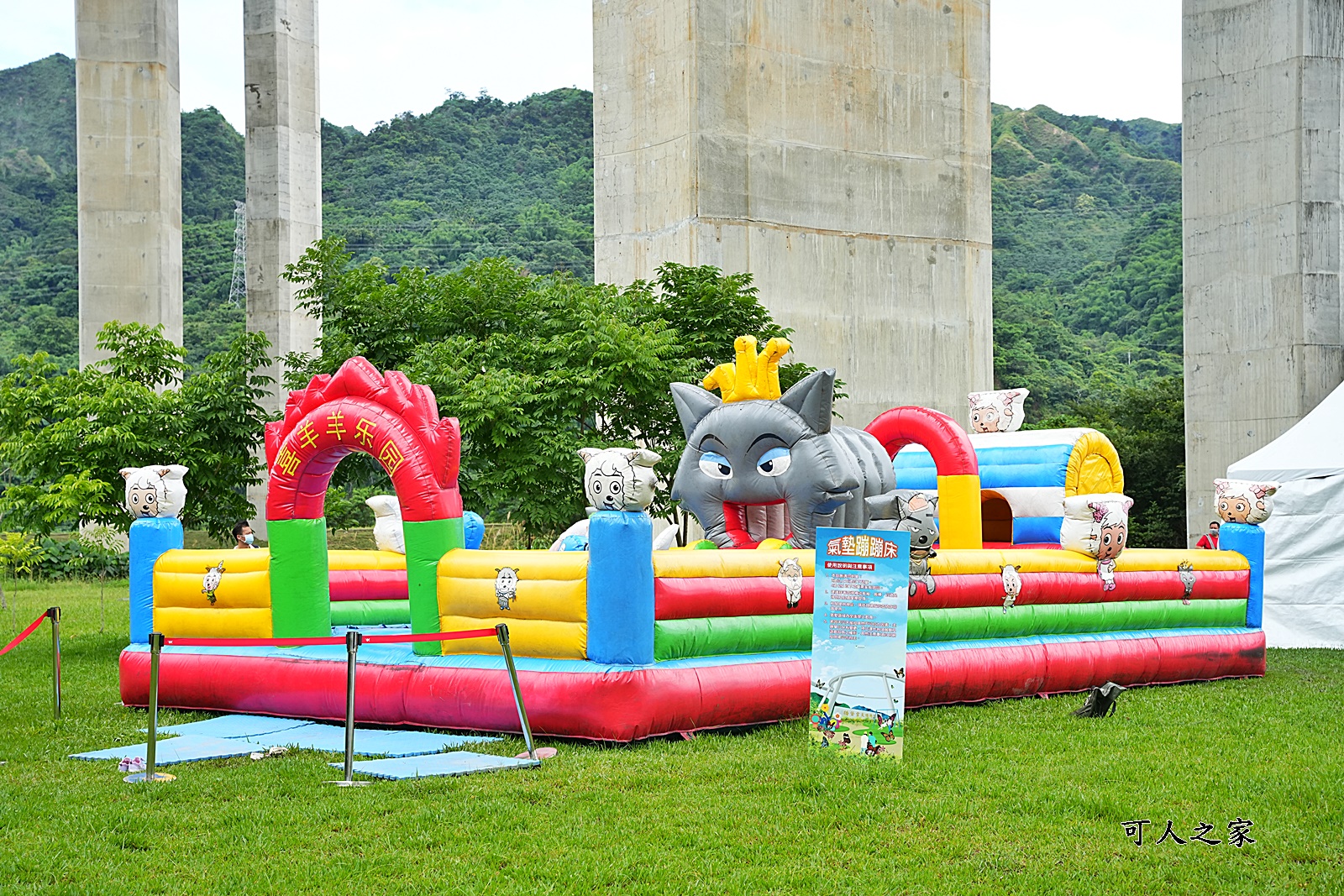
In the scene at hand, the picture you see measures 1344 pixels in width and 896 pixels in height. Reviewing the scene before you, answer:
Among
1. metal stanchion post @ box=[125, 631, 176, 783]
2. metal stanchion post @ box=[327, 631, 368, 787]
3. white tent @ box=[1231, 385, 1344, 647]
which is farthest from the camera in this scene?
white tent @ box=[1231, 385, 1344, 647]

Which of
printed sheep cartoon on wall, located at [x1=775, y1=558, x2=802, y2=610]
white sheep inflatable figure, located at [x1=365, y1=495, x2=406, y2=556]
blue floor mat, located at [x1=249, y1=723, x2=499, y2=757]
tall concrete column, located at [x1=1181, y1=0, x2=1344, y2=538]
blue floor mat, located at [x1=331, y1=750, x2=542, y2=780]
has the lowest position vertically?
blue floor mat, located at [x1=249, y1=723, x2=499, y2=757]

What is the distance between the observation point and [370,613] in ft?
42.1

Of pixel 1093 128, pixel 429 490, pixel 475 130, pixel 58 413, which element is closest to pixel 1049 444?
pixel 429 490

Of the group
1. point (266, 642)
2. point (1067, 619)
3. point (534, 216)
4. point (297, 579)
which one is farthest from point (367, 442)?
point (534, 216)

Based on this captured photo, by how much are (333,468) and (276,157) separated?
20.9 m

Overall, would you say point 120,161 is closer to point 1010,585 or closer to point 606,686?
point 1010,585

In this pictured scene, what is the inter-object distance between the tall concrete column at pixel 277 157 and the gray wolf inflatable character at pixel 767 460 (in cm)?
1960

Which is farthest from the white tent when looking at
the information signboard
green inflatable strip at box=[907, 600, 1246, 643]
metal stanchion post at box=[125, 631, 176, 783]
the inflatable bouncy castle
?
metal stanchion post at box=[125, 631, 176, 783]

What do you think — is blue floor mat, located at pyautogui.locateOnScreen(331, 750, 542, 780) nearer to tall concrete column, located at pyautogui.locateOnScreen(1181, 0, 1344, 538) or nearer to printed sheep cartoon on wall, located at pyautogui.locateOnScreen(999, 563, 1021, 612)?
printed sheep cartoon on wall, located at pyautogui.locateOnScreen(999, 563, 1021, 612)

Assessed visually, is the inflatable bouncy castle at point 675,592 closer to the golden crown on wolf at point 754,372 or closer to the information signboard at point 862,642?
the golden crown on wolf at point 754,372

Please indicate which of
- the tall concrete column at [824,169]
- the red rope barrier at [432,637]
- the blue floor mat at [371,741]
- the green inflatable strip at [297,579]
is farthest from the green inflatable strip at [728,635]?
the tall concrete column at [824,169]

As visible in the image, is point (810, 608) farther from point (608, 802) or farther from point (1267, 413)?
point (1267, 413)

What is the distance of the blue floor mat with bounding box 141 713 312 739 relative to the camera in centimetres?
1035

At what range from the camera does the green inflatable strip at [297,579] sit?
1150 cm
